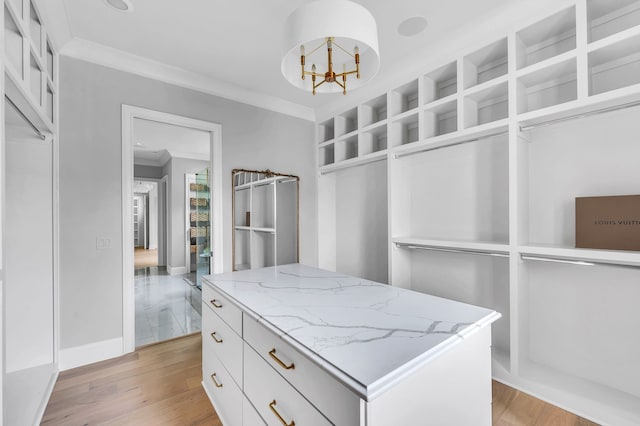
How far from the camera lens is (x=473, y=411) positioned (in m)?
1.10

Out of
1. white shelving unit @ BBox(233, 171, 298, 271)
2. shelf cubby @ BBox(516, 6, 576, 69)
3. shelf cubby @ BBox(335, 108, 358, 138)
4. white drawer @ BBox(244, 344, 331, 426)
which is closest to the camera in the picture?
white drawer @ BBox(244, 344, 331, 426)

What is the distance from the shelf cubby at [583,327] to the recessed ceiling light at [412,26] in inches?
74.4

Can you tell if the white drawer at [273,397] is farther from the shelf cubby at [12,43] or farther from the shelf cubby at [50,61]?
the shelf cubby at [50,61]

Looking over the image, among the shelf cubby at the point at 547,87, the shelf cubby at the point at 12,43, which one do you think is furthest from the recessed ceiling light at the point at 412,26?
the shelf cubby at the point at 12,43

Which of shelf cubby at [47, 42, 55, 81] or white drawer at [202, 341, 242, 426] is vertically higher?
shelf cubby at [47, 42, 55, 81]

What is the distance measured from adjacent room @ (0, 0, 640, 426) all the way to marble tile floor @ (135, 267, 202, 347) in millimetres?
60

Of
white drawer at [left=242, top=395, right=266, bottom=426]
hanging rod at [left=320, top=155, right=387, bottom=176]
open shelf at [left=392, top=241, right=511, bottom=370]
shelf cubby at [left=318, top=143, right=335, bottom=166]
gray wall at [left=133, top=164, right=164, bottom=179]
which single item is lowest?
white drawer at [left=242, top=395, right=266, bottom=426]

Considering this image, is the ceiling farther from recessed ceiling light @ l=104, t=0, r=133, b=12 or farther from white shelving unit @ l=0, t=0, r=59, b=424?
white shelving unit @ l=0, t=0, r=59, b=424

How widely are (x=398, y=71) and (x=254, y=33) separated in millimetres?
1310

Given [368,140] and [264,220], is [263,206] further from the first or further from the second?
[368,140]

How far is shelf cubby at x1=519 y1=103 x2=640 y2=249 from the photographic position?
1.71 metres

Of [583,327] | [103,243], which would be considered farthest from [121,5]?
[583,327]

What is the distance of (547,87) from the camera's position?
1.99 m

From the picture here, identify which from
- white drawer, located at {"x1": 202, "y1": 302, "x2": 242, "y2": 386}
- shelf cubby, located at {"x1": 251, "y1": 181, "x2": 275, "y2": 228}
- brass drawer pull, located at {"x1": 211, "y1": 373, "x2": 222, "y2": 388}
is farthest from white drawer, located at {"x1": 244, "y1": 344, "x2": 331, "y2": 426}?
shelf cubby, located at {"x1": 251, "y1": 181, "x2": 275, "y2": 228}
